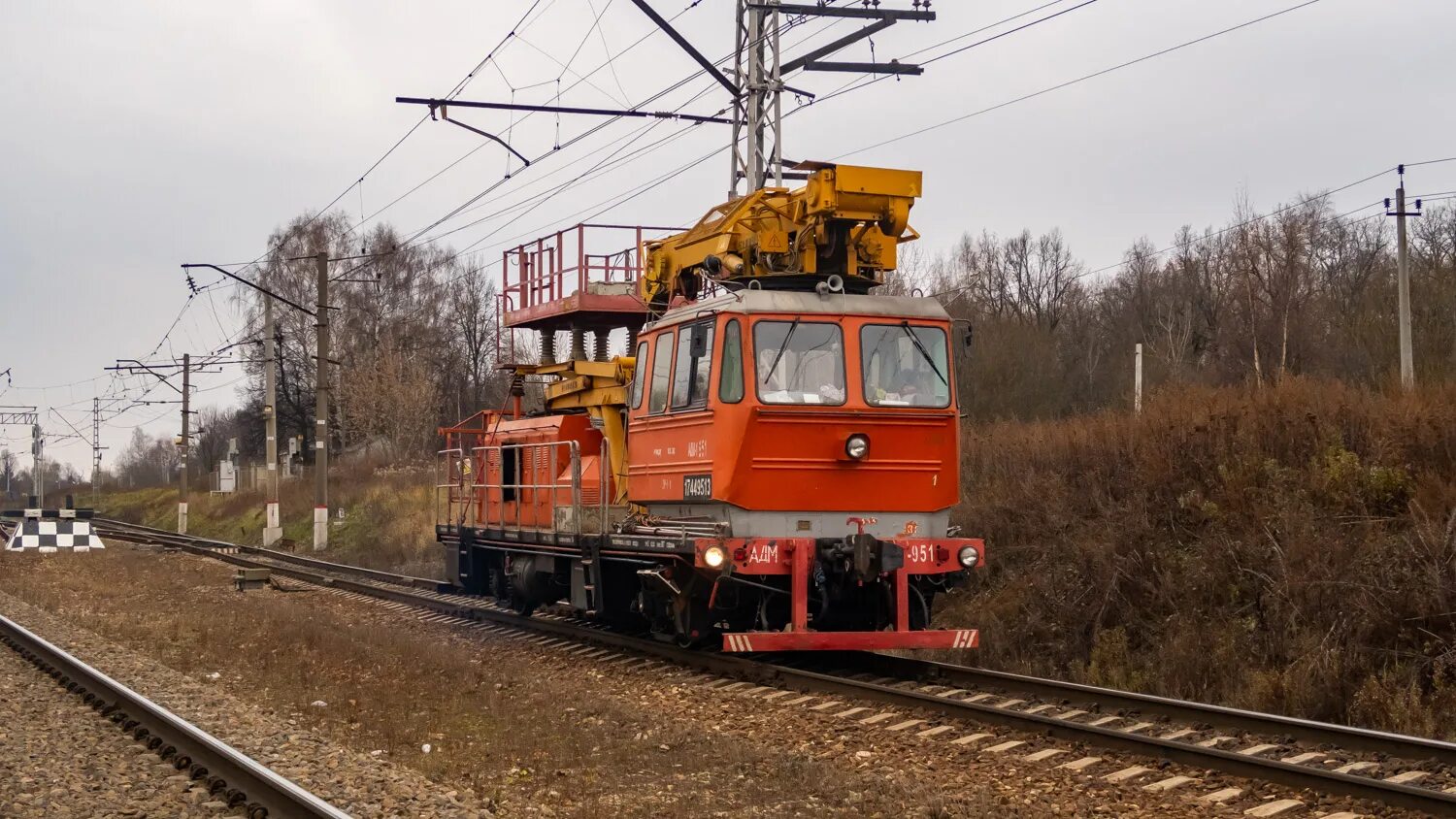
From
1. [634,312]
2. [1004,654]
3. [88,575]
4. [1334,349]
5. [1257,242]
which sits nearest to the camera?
[1004,654]

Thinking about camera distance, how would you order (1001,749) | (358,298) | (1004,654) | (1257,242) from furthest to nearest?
(358,298) < (1257,242) < (1004,654) < (1001,749)

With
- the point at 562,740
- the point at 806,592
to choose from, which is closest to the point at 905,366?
the point at 806,592

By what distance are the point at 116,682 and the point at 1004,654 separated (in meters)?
8.12

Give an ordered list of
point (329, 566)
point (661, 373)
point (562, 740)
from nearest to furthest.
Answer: point (562, 740) < point (661, 373) < point (329, 566)

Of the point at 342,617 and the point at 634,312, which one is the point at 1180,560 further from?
the point at 342,617

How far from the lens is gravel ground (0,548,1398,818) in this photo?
7203 millimetres

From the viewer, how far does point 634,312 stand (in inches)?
618

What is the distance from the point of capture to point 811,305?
11828 mm

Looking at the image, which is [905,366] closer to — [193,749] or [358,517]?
[193,749]

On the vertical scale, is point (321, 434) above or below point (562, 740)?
above

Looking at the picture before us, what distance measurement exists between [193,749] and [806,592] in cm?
506

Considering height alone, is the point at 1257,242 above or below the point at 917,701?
above

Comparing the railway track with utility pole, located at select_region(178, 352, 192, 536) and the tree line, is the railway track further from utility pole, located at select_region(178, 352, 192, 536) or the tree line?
utility pole, located at select_region(178, 352, 192, 536)

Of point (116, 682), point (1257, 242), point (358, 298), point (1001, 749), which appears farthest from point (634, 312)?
point (358, 298)
